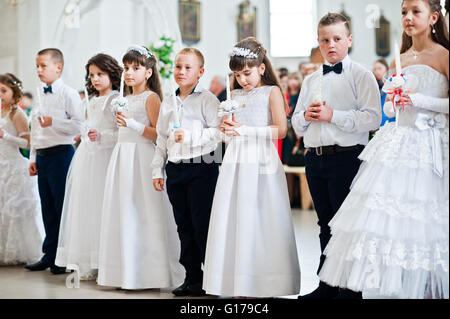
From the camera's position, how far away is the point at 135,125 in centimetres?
399

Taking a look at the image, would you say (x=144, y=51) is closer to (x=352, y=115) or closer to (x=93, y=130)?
(x=93, y=130)

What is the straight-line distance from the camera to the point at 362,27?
1338 centimetres

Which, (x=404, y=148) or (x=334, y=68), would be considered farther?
(x=334, y=68)

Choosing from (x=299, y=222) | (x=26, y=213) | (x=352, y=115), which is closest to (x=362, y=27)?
(x=299, y=222)

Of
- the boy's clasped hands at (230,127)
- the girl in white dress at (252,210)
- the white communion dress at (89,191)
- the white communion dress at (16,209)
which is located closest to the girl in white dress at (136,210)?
the white communion dress at (89,191)

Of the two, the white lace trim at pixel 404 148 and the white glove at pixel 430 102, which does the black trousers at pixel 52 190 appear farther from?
the white glove at pixel 430 102

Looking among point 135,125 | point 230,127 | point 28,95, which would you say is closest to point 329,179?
point 230,127

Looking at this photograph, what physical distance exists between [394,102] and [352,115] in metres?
0.45

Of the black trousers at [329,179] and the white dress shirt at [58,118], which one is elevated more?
the white dress shirt at [58,118]

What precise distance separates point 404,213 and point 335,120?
2.41 ft

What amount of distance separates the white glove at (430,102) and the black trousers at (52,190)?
290 cm

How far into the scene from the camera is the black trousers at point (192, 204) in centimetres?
379

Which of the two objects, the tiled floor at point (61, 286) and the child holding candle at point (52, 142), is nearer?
the tiled floor at point (61, 286)

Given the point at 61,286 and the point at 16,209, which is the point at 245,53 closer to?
the point at 61,286
